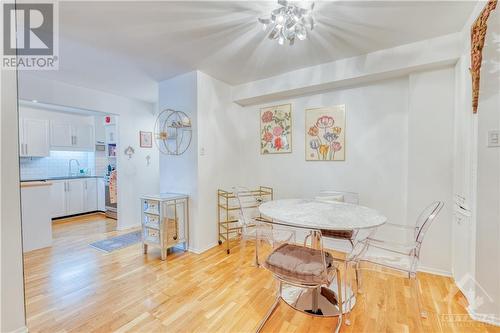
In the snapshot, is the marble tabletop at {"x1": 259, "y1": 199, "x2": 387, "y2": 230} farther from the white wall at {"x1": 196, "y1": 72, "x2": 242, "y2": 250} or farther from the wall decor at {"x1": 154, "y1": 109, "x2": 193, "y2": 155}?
the wall decor at {"x1": 154, "y1": 109, "x2": 193, "y2": 155}

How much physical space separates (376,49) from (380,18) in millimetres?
583

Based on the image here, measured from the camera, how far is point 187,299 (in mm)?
1970

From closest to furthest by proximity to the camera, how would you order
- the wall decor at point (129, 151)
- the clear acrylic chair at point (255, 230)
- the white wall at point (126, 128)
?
the clear acrylic chair at point (255, 230)
the white wall at point (126, 128)
the wall decor at point (129, 151)

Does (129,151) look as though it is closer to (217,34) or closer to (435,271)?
(217,34)

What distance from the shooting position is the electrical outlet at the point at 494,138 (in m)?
1.60

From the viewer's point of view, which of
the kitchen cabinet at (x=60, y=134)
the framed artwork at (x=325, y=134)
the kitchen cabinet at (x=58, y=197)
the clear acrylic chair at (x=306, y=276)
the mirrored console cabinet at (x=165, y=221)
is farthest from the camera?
the kitchen cabinet at (x=60, y=134)

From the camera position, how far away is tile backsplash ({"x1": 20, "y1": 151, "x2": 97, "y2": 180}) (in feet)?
15.7

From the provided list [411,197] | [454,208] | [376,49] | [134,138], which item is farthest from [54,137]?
[454,208]

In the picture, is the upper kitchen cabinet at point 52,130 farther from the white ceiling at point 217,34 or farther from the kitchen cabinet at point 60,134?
the white ceiling at point 217,34

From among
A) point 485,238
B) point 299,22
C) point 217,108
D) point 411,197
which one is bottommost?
point 485,238

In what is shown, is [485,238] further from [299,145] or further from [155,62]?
[155,62]

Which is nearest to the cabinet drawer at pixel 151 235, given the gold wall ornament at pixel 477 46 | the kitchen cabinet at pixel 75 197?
the kitchen cabinet at pixel 75 197

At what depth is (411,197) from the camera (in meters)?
2.45

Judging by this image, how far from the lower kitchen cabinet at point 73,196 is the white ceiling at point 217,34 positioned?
2767mm
